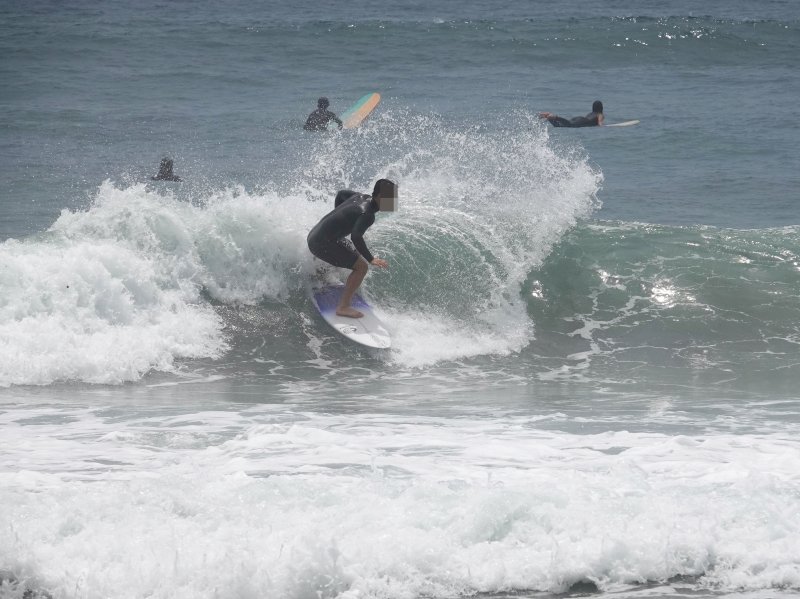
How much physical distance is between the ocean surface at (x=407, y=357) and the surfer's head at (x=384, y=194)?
1315mm

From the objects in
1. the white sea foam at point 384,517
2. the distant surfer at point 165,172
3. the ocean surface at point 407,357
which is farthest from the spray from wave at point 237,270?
the distant surfer at point 165,172

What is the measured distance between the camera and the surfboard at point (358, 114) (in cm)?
2095

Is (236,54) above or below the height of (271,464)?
above

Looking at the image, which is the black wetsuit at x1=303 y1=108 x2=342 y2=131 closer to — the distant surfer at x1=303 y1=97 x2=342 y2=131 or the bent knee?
the distant surfer at x1=303 y1=97 x2=342 y2=131

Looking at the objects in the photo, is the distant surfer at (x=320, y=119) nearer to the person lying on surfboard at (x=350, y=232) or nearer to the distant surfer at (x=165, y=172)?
the distant surfer at (x=165, y=172)

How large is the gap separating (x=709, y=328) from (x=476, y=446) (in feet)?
17.2

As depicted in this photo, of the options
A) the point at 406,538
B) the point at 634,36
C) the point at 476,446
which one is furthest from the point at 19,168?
the point at 634,36

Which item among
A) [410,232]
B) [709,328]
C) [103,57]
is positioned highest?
[103,57]

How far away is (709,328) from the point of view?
1155 cm

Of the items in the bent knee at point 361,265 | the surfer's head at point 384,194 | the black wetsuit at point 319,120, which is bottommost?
the bent knee at point 361,265

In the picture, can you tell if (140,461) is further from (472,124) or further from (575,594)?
(472,124)

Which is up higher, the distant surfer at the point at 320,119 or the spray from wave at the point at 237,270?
the distant surfer at the point at 320,119

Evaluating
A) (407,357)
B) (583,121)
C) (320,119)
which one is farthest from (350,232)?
(320,119)

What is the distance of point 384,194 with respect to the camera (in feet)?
33.4
